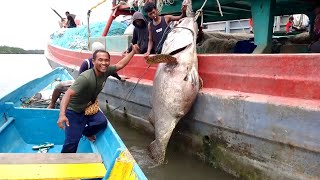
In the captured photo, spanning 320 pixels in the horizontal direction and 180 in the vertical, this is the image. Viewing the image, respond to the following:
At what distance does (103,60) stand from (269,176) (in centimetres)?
219

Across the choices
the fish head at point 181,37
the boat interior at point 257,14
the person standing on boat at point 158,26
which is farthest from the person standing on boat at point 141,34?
the fish head at point 181,37

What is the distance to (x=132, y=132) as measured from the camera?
6.14 m

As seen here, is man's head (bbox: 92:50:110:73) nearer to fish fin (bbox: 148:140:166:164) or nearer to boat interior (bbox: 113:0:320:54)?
fish fin (bbox: 148:140:166:164)

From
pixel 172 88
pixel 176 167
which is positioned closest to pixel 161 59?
pixel 172 88

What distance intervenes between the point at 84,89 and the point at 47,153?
0.78 metres

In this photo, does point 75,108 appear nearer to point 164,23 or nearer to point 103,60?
point 103,60

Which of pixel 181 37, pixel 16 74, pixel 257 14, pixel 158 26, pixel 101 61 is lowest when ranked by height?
pixel 16 74

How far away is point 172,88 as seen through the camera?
4254 millimetres

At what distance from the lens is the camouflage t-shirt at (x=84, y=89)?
138 inches

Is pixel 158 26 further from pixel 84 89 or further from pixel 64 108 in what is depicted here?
pixel 64 108

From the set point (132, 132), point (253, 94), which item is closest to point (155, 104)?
point (253, 94)

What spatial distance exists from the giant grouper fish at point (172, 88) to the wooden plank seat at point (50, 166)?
1216 mm

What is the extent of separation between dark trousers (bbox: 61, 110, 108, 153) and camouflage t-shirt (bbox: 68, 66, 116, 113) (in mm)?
94

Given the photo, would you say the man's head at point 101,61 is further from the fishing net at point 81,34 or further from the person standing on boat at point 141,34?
the fishing net at point 81,34
